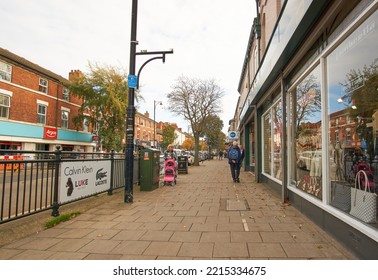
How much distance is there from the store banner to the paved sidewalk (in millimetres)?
576

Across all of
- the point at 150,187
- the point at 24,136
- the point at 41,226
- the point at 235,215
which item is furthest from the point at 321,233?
the point at 24,136

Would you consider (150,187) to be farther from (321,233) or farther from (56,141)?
(56,141)

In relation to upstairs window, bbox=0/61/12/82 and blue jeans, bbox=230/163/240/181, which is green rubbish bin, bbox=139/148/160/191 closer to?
blue jeans, bbox=230/163/240/181

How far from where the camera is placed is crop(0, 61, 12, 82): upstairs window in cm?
1956

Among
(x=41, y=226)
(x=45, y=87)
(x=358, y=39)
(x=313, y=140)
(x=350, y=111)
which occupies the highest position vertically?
(x=45, y=87)

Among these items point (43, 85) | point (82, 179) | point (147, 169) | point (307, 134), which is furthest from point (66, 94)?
point (307, 134)

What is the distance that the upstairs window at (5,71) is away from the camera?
19.6 m

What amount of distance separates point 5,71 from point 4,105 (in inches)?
104

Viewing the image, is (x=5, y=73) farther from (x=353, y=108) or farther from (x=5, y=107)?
(x=353, y=108)

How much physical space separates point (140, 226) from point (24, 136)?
2152cm

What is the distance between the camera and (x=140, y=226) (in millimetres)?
4812

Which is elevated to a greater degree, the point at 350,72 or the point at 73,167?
the point at 350,72

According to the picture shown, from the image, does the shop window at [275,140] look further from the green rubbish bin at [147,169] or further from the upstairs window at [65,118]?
the upstairs window at [65,118]

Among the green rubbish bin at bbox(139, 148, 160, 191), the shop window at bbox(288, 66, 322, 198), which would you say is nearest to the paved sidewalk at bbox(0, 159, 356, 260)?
the shop window at bbox(288, 66, 322, 198)
